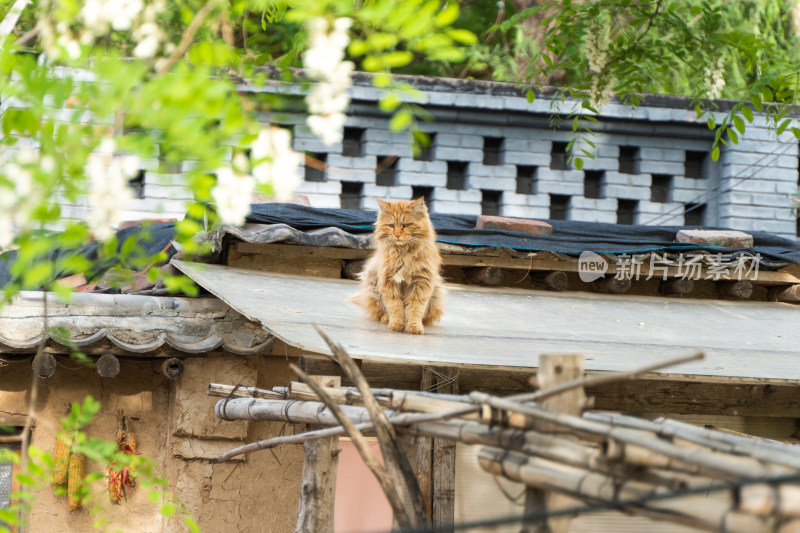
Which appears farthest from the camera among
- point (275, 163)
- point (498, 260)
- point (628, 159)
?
point (628, 159)

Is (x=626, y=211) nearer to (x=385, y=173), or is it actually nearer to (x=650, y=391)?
(x=385, y=173)

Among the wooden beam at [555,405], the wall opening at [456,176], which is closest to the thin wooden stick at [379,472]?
the wooden beam at [555,405]

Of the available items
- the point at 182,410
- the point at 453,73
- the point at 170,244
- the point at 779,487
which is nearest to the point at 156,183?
the point at 170,244

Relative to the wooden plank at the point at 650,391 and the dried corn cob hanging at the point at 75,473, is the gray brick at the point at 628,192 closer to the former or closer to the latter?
the wooden plank at the point at 650,391

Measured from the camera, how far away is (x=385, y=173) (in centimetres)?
871

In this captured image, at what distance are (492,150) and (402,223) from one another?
346 cm

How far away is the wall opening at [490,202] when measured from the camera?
8.84 meters

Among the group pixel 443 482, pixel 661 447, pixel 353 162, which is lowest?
pixel 443 482

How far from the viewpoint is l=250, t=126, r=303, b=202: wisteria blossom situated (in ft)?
7.95

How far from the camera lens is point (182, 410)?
231 inches

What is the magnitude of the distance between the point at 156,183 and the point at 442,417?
238 inches

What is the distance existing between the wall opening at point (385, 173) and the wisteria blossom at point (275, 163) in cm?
606

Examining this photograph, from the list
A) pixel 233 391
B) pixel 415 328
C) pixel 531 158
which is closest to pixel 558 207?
pixel 531 158

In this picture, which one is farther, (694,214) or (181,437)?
(694,214)
